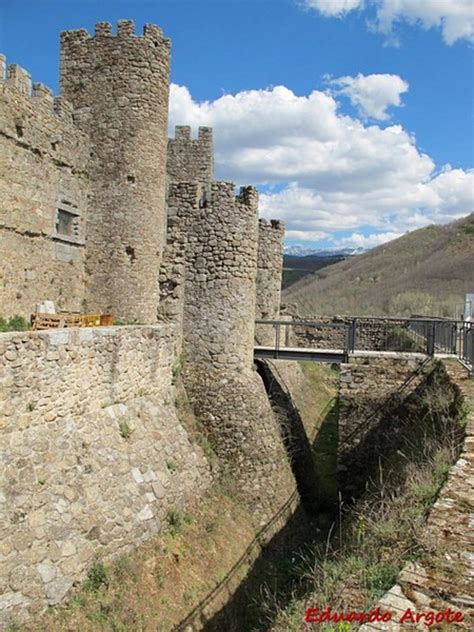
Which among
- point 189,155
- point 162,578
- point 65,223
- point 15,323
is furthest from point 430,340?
point 189,155

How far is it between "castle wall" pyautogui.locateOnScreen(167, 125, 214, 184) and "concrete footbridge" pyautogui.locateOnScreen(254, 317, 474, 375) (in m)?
6.12

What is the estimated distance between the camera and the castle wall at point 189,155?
1933cm

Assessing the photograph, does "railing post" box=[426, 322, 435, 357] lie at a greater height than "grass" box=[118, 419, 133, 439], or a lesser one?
greater

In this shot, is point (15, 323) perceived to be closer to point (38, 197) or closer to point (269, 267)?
point (38, 197)

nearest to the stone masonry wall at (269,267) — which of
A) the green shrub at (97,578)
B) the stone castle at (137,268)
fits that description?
the stone castle at (137,268)

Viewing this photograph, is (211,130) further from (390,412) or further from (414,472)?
(414,472)

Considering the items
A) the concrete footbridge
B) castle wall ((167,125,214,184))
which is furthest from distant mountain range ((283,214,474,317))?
castle wall ((167,125,214,184))

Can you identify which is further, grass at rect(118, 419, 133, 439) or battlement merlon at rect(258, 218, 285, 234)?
battlement merlon at rect(258, 218, 285, 234)

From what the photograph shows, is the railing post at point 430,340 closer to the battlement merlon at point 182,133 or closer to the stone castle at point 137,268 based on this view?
the stone castle at point 137,268

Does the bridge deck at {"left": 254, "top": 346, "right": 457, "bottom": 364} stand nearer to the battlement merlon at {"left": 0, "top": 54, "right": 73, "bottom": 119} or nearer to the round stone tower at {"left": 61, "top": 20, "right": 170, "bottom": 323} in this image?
the round stone tower at {"left": 61, "top": 20, "right": 170, "bottom": 323}

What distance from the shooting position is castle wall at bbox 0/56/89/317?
10.9 metres

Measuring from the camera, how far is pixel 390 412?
1314 centimetres

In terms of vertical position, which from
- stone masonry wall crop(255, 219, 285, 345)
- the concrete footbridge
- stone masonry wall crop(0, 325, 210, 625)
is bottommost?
stone masonry wall crop(0, 325, 210, 625)

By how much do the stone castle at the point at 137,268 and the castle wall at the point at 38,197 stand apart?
3 cm
